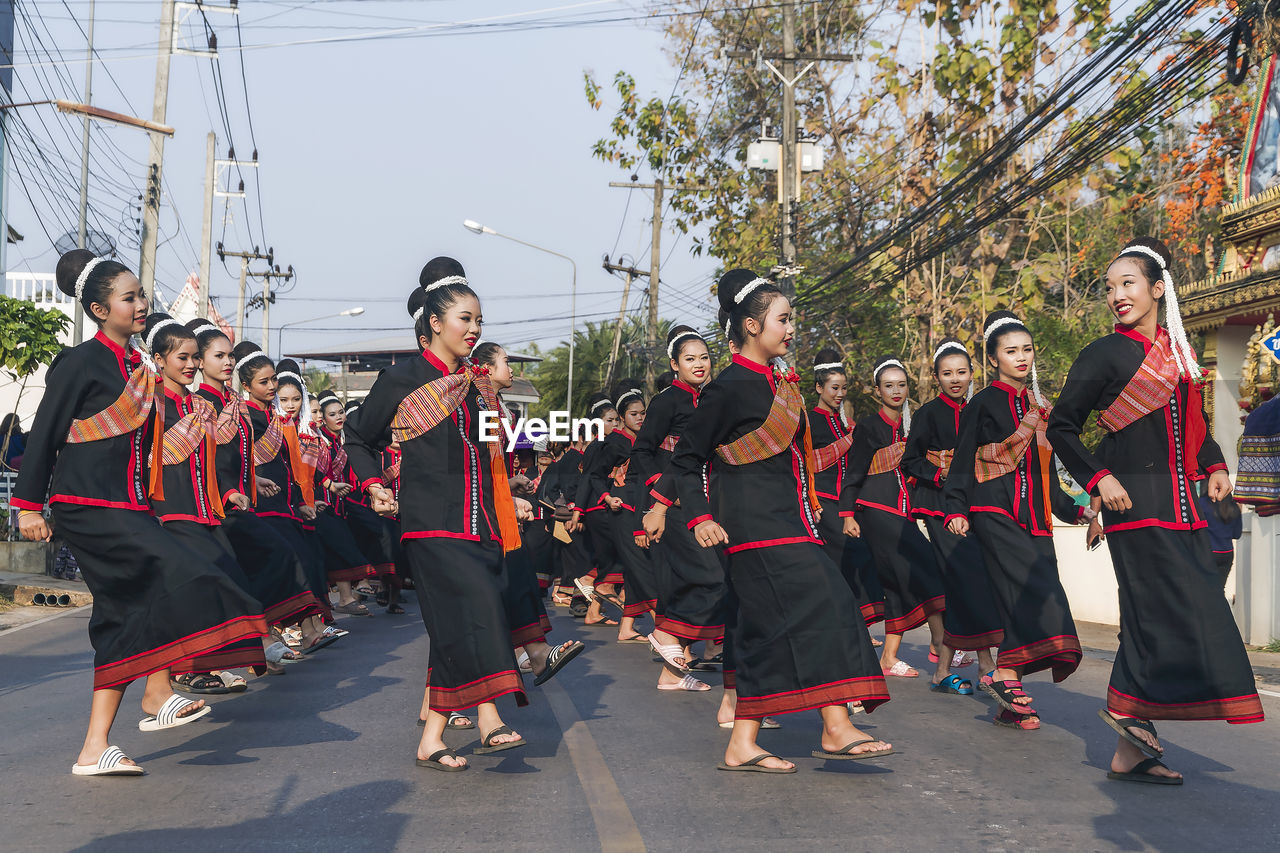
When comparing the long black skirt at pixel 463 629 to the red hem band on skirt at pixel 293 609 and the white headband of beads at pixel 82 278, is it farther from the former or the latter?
the red hem band on skirt at pixel 293 609

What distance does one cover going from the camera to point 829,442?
9.77m

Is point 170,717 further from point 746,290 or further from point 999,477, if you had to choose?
point 999,477

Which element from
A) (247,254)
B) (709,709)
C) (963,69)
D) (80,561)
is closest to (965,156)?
(963,69)

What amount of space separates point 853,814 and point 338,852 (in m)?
1.85

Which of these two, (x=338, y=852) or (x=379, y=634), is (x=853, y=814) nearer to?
(x=338, y=852)

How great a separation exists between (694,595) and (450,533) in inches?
140

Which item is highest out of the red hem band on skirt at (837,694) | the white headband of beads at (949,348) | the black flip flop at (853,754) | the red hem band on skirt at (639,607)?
the white headband of beads at (949,348)

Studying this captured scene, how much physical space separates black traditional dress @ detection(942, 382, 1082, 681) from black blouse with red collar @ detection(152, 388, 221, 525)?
424cm

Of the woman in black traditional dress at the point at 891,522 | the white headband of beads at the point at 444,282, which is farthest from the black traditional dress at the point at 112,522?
the woman in black traditional dress at the point at 891,522

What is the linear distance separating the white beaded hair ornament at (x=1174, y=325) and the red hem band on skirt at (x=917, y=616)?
127 inches

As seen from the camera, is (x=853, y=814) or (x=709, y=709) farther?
(x=709, y=709)

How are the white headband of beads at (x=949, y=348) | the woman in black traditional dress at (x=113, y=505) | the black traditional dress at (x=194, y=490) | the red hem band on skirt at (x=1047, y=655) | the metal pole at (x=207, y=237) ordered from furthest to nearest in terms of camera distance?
the metal pole at (x=207, y=237), the white headband of beads at (x=949, y=348), the black traditional dress at (x=194, y=490), the red hem band on skirt at (x=1047, y=655), the woman in black traditional dress at (x=113, y=505)

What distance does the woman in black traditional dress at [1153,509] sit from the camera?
5.51 meters

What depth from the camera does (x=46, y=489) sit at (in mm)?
6133
